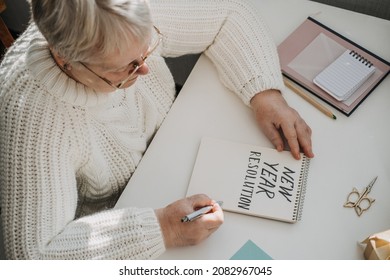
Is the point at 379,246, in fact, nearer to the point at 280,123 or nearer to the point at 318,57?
the point at 280,123

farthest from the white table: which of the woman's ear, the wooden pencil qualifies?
the woman's ear

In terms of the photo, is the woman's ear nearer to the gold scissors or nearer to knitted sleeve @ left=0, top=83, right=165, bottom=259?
knitted sleeve @ left=0, top=83, right=165, bottom=259

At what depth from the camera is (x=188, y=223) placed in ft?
3.32

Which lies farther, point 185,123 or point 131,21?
point 185,123

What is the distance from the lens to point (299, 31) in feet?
4.30

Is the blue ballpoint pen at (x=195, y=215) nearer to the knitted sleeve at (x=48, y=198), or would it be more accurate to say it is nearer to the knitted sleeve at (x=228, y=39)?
the knitted sleeve at (x=48, y=198)

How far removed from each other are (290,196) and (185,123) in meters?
0.29

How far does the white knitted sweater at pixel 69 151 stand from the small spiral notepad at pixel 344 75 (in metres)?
0.12

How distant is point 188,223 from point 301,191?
0.25 m

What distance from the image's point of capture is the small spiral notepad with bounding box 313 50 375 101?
119 cm

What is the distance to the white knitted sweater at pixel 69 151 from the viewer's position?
0.96 meters
